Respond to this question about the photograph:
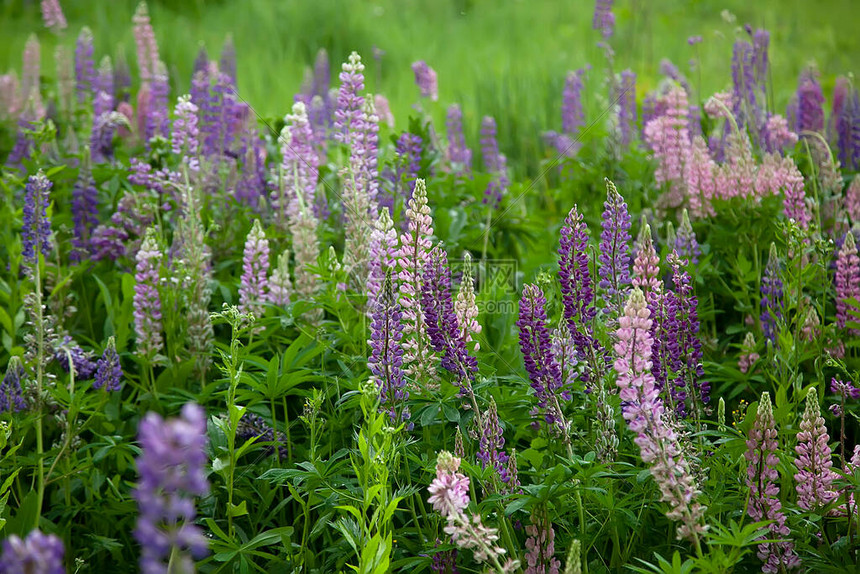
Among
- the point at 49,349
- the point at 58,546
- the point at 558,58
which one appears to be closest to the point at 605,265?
the point at 58,546

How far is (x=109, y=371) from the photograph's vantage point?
250cm

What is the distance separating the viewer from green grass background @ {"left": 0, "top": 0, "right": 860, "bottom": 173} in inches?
260

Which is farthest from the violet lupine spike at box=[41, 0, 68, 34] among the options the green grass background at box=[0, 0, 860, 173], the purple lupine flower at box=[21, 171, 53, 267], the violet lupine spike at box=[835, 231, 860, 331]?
the violet lupine spike at box=[835, 231, 860, 331]

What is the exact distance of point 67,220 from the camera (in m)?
3.61

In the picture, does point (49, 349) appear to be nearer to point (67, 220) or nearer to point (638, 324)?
point (67, 220)

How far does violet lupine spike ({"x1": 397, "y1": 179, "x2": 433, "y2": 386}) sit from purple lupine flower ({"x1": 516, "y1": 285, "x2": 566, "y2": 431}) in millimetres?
269

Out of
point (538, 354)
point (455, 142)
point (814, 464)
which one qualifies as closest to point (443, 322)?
point (538, 354)

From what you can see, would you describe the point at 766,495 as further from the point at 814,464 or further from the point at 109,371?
the point at 109,371

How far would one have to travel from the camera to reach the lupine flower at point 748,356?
272 centimetres

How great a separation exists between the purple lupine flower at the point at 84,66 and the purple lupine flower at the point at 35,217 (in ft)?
7.68

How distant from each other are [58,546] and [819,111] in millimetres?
4514

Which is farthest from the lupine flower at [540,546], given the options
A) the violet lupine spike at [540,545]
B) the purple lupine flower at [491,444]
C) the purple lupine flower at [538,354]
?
the purple lupine flower at [538,354]

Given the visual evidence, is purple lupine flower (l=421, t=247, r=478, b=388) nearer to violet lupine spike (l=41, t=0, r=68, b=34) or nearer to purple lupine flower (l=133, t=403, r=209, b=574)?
purple lupine flower (l=133, t=403, r=209, b=574)

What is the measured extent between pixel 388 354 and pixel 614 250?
0.65 meters
